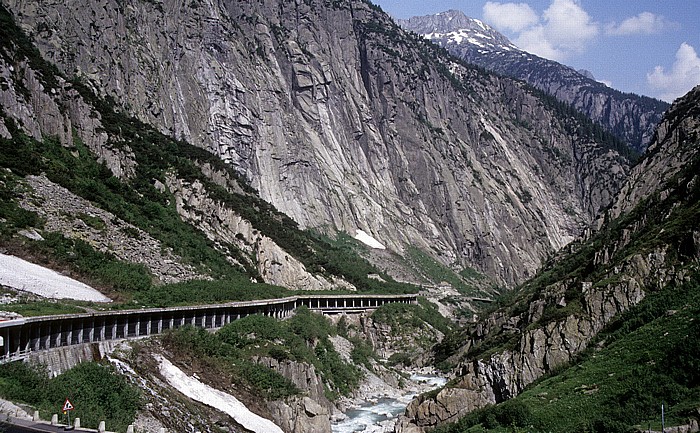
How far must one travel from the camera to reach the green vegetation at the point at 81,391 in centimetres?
2508

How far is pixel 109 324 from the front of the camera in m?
36.8

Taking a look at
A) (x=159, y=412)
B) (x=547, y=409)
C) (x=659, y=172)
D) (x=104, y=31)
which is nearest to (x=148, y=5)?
(x=104, y=31)

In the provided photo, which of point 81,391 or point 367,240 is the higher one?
point 367,240

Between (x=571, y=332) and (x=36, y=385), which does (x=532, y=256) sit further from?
(x=36, y=385)

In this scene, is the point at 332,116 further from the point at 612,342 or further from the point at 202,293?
the point at 612,342

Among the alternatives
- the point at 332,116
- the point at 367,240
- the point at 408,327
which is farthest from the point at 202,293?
the point at 332,116


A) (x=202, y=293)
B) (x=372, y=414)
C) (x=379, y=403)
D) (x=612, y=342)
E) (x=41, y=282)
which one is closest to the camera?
(x=612, y=342)

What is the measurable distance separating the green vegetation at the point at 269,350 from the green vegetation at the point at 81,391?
375 inches

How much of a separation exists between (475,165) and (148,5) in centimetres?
9164

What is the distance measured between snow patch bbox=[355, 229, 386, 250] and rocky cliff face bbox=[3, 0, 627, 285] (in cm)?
185

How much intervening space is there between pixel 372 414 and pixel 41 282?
2298cm

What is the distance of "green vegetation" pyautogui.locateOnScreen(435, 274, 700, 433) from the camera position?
19.6m

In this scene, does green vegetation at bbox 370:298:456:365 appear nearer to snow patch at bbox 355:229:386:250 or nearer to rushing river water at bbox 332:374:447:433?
rushing river water at bbox 332:374:447:433

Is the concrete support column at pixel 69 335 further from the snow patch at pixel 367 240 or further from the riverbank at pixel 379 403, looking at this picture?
the snow patch at pixel 367 240
